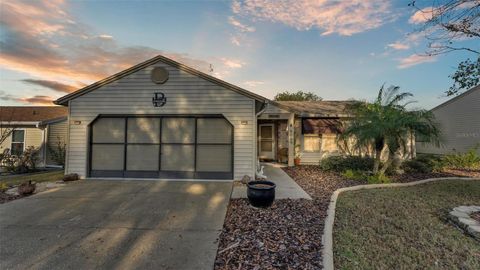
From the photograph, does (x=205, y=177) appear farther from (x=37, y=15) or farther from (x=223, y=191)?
(x=37, y=15)

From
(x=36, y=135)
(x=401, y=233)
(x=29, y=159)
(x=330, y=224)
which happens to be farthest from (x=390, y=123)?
(x=36, y=135)

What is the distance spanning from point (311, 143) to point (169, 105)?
794 centimetres

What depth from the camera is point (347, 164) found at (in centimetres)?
1058

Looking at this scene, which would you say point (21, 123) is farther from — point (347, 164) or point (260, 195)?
point (347, 164)

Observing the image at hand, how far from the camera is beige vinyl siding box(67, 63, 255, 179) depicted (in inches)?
326

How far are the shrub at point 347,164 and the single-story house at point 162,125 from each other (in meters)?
4.36

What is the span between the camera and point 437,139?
906 cm

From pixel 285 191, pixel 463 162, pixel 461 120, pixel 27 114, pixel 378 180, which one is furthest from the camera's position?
pixel 461 120

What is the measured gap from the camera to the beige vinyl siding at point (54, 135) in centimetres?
1364

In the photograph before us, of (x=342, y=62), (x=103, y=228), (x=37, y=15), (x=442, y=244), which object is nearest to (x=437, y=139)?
(x=342, y=62)

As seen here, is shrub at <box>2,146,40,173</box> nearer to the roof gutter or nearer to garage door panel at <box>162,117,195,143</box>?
the roof gutter

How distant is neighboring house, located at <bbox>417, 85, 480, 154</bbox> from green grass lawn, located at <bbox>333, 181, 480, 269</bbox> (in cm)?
1153

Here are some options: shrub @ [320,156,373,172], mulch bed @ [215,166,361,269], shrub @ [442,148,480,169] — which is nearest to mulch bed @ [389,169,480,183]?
shrub @ [320,156,373,172]

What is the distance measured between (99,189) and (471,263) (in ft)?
26.9
